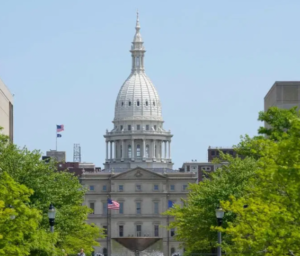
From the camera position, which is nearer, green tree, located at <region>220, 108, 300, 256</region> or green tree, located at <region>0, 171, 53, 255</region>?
green tree, located at <region>220, 108, 300, 256</region>

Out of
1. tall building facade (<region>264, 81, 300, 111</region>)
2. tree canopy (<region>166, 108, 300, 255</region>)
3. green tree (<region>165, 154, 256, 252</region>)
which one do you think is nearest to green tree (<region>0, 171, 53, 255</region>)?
tree canopy (<region>166, 108, 300, 255</region>)

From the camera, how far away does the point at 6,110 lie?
111 meters

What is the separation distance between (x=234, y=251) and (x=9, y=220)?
1655 centimetres

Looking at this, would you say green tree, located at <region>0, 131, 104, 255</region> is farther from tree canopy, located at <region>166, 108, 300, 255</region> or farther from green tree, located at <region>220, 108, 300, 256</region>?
green tree, located at <region>220, 108, 300, 256</region>

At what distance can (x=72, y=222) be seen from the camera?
8312 cm

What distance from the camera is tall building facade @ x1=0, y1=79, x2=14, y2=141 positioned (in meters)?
106

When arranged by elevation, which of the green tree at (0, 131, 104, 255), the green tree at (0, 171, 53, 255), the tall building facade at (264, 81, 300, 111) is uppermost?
the tall building facade at (264, 81, 300, 111)

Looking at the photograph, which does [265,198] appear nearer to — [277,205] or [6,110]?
[277,205]

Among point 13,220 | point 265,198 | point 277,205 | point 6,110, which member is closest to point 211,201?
point 6,110

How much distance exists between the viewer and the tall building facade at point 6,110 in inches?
4161

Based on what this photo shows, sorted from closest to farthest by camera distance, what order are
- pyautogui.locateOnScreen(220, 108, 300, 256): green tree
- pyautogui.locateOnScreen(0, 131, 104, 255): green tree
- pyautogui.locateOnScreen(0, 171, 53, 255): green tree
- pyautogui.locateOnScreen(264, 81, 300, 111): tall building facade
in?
1. pyautogui.locateOnScreen(220, 108, 300, 256): green tree
2. pyautogui.locateOnScreen(0, 171, 53, 255): green tree
3. pyautogui.locateOnScreen(0, 131, 104, 255): green tree
4. pyautogui.locateOnScreen(264, 81, 300, 111): tall building facade

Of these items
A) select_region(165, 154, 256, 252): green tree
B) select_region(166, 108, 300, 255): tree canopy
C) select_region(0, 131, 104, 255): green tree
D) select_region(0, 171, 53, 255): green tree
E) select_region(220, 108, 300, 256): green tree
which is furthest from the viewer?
select_region(165, 154, 256, 252): green tree

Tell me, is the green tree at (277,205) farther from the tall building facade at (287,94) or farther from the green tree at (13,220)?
the tall building facade at (287,94)

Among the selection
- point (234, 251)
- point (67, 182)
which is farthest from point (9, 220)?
point (67, 182)
